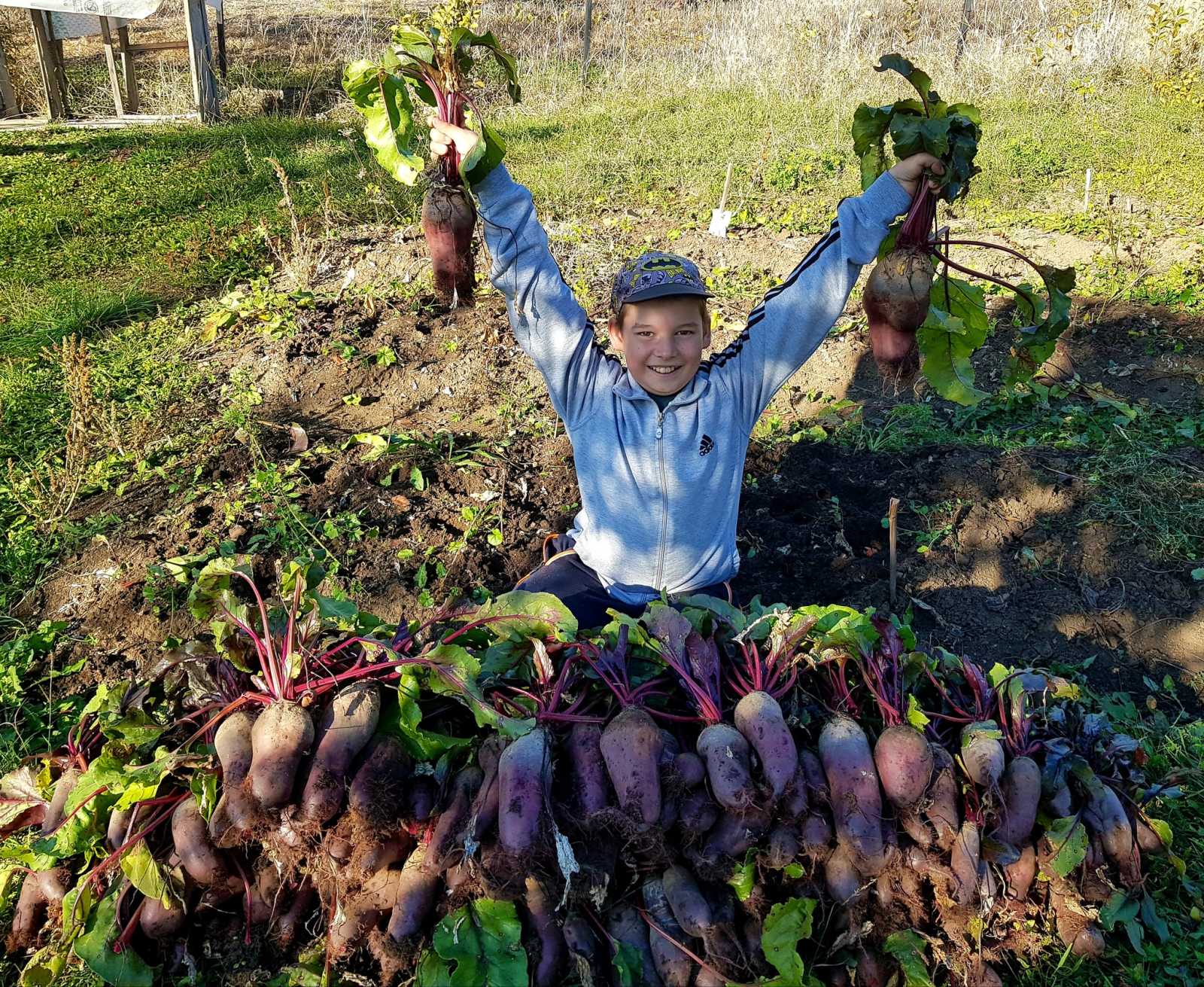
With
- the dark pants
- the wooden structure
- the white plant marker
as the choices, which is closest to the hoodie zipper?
the dark pants

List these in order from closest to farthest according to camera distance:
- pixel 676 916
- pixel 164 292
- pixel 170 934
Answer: pixel 676 916 → pixel 170 934 → pixel 164 292

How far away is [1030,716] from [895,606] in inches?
49.5

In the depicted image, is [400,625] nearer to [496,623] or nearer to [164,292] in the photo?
[496,623]

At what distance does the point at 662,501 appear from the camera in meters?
2.65

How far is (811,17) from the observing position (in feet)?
34.5

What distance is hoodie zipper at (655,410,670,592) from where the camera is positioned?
2.59 metres

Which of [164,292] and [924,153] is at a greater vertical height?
[924,153]

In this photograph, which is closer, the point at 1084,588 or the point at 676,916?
the point at 676,916

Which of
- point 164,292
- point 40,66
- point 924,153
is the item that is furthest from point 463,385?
point 40,66

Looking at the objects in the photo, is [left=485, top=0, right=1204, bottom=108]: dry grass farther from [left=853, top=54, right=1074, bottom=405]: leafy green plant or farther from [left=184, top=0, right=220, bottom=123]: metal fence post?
[left=853, top=54, right=1074, bottom=405]: leafy green plant

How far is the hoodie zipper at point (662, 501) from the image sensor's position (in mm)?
2586

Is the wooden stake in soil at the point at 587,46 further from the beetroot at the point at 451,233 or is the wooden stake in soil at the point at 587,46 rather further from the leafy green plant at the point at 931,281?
the leafy green plant at the point at 931,281

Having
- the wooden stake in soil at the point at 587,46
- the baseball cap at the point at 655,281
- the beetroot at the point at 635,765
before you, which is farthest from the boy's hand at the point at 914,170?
the wooden stake in soil at the point at 587,46

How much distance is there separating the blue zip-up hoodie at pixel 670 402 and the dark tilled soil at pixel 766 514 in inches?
35.4
